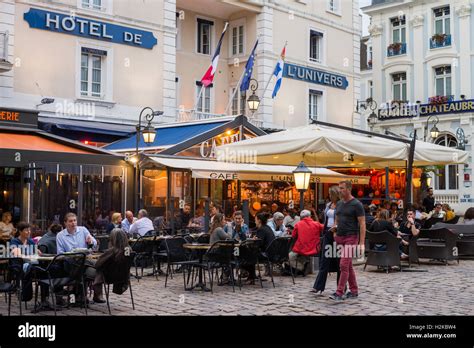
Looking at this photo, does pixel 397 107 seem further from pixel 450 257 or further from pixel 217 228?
pixel 217 228

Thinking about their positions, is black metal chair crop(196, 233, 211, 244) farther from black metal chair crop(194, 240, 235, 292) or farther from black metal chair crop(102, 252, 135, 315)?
black metal chair crop(102, 252, 135, 315)

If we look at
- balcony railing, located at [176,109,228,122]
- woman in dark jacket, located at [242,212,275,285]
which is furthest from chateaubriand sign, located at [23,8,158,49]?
woman in dark jacket, located at [242,212,275,285]

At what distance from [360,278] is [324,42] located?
57.8 feet

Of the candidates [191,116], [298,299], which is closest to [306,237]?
[298,299]

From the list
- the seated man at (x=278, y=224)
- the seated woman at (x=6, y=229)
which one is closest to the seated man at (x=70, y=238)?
the seated woman at (x=6, y=229)

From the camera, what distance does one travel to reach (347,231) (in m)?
9.28

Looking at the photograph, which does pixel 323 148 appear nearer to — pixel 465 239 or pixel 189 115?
pixel 465 239

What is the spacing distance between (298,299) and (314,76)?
18.7 m

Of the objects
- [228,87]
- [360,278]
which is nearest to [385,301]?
[360,278]

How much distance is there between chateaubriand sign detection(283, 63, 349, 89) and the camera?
85.8 ft

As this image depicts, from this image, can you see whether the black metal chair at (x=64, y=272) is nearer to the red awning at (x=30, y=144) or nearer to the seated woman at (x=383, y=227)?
the red awning at (x=30, y=144)

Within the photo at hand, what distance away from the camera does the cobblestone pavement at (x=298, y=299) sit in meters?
8.73

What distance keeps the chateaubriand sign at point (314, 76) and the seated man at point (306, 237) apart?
14830mm

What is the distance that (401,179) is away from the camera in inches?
1093
